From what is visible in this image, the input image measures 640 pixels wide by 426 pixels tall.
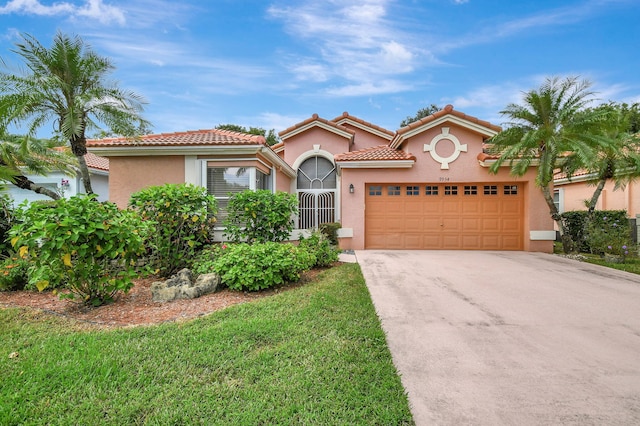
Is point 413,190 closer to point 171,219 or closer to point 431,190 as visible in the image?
point 431,190

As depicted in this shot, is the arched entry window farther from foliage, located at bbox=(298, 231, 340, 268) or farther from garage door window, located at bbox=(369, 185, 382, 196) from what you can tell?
foliage, located at bbox=(298, 231, 340, 268)

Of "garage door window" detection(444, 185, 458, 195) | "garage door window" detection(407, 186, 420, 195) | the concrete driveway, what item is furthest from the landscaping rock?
"garage door window" detection(444, 185, 458, 195)

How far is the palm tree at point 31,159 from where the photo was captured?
31.0ft

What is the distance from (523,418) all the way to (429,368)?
869 millimetres

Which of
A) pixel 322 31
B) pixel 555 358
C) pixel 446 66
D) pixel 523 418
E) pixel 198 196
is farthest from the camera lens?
pixel 446 66

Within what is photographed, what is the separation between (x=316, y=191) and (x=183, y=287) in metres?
10.1

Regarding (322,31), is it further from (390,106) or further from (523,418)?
(523,418)

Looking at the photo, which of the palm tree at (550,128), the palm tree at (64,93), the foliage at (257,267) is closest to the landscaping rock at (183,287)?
the foliage at (257,267)

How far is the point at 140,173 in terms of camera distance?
10125mm

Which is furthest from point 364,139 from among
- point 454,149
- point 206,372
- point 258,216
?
point 206,372

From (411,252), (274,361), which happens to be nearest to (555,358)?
(274,361)

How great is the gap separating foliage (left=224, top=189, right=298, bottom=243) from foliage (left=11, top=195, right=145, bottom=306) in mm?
2640

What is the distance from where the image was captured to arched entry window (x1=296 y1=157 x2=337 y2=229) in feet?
48.4

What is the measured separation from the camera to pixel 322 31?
10.7m
